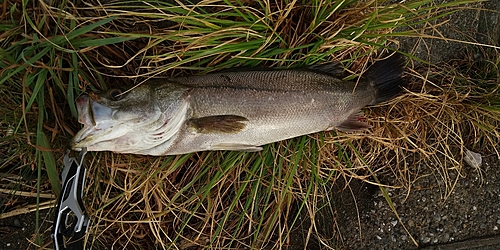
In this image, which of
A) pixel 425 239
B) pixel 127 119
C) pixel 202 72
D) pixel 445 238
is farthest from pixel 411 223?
pixel 127 119

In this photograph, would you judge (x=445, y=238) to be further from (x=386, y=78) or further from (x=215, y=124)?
(x=215, y=124)

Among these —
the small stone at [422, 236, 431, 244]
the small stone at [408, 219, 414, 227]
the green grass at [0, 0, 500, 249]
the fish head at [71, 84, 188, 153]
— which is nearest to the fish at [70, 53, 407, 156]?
the fish head at [71, 84, 188, 153]

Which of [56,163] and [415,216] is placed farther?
[415,216]

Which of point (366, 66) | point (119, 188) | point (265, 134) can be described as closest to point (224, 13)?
point (265, 134)

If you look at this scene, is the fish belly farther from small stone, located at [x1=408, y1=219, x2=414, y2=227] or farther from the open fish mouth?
small stone, located at [x1=408, y1=219, x2=414, y2=227]

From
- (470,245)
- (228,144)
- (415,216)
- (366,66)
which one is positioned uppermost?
(366,66)

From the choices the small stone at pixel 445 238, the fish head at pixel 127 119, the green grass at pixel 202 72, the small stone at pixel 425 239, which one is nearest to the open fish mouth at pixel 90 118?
the fish head at pixel 127 119

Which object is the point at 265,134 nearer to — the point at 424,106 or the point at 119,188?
the point at 119,188

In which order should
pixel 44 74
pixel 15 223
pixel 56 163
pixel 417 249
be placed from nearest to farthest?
1. pixel 44 74
2. pixel 56 163
3. pixel 15 223
4. pixel 417 249
